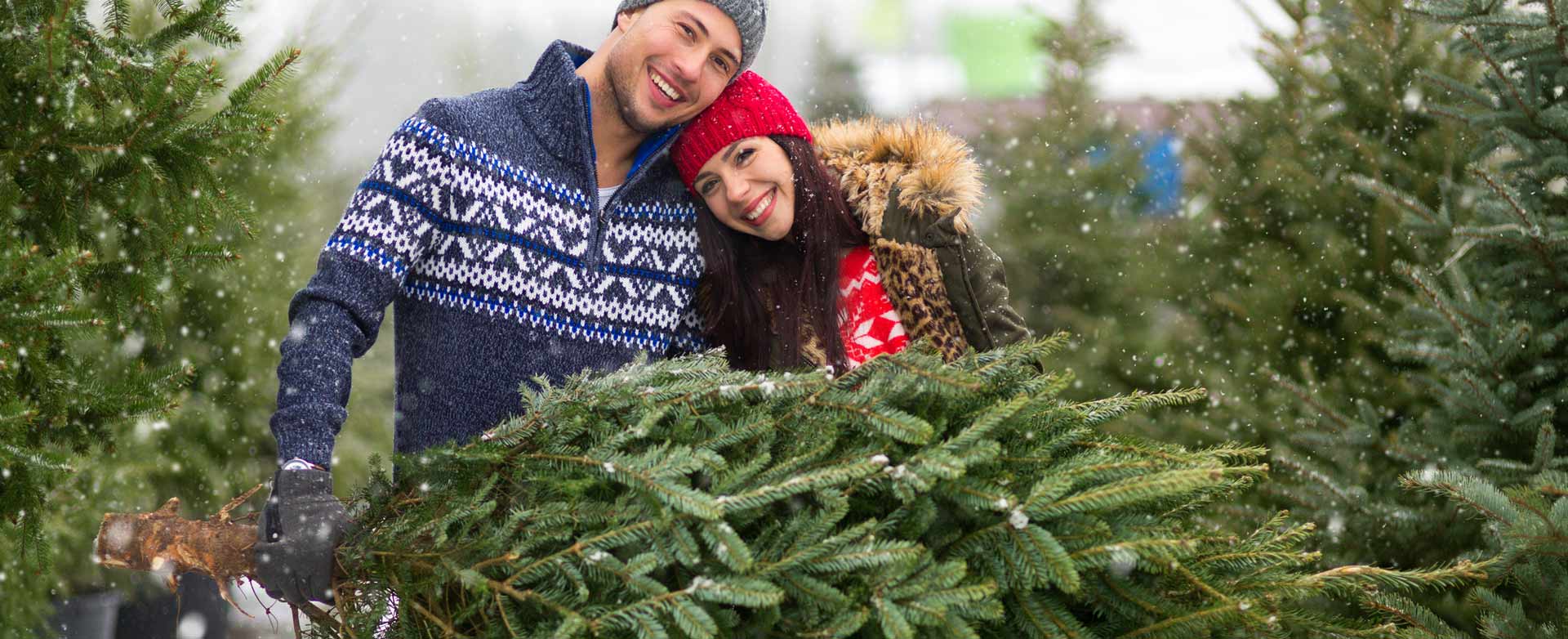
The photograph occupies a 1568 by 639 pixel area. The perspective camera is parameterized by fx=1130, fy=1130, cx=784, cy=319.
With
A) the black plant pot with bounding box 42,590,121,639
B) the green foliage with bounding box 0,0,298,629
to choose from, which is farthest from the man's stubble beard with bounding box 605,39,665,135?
the black plant pot with bounding box 42,590,121,639

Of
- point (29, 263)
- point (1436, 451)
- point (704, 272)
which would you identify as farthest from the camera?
point (1436, 451)

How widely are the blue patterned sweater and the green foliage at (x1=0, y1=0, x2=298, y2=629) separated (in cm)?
39

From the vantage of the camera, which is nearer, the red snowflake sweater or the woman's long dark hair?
the woman's long dark hair

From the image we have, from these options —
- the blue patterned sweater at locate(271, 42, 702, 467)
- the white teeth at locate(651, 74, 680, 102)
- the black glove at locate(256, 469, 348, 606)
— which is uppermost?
the white teeth at locate(651, 74, 680, 102)

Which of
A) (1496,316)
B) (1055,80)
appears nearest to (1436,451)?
(1496,316)

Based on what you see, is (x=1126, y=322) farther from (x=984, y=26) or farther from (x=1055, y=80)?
(x=984, y=26)

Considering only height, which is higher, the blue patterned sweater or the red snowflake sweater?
the blue patterned sweater

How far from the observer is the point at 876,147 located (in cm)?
298

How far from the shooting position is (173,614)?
209 inches

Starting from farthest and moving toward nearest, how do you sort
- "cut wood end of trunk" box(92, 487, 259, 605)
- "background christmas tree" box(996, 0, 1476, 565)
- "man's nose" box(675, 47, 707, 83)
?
"background christmas tree" box(996, 0, 1476, 565) → "man's nose" box(675, 47, 707, 83) → "cut wood end of trunk" box(92, 487, 259, 605)

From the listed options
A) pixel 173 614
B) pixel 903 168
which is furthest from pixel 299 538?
pixel 173 614

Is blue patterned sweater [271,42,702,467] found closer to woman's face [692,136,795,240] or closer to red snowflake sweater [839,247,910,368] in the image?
woman's face [692,136,795,240]

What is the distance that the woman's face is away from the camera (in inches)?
104

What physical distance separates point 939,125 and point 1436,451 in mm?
1682
